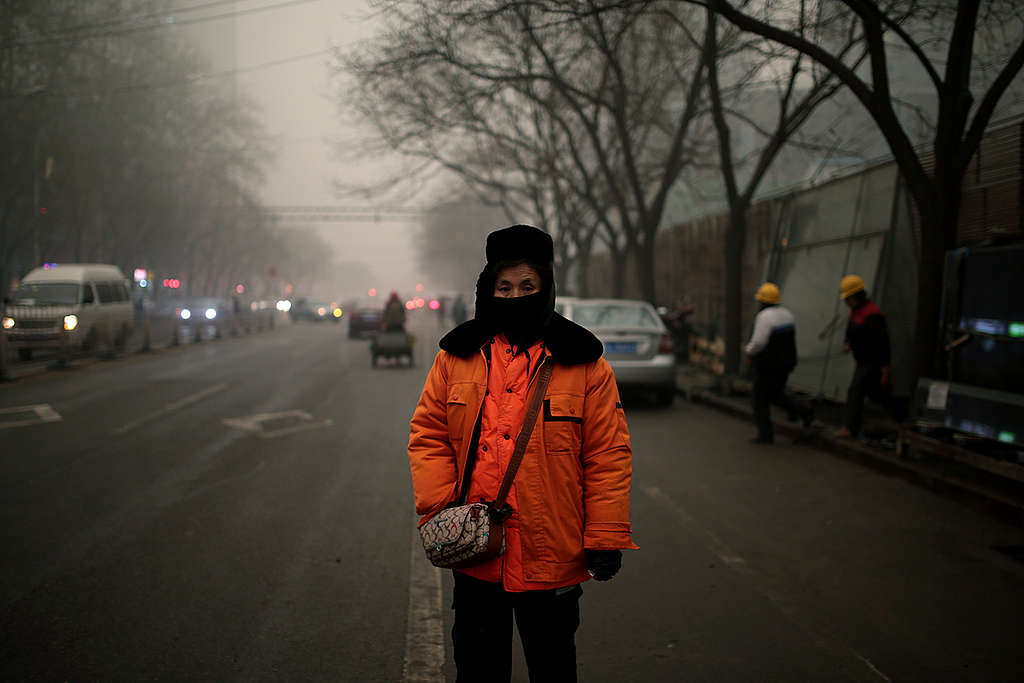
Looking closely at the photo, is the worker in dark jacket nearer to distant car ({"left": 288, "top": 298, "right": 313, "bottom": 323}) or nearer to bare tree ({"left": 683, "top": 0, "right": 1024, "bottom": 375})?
bare tree ({"left": 683, "top": 0, "right": 1024, "bottom": 375})

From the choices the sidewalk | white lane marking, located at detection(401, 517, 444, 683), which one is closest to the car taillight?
the sidewalk

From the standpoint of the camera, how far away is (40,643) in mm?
3637

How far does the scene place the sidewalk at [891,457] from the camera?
6.23 m

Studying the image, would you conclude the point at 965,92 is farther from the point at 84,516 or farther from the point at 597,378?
the point at 84,516

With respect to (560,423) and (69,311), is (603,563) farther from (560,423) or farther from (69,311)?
(69,311)

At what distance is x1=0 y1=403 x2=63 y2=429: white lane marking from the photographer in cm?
1000

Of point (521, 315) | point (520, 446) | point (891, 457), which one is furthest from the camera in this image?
point (891, 457)

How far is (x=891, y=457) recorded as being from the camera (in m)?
7.71

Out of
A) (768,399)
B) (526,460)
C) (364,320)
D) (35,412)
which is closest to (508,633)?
(526,460)

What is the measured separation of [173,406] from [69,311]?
29.3 ft

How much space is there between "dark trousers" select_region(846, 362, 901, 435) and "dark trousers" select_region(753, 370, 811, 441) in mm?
722

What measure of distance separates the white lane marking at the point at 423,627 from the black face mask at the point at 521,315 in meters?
1.72

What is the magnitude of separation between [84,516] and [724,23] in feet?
49.0

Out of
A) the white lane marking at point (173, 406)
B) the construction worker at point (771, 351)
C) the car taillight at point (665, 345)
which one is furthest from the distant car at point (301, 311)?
the construction worker at point (771, 351)
